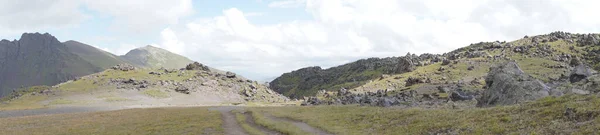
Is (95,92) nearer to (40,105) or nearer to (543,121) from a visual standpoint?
(40,105)

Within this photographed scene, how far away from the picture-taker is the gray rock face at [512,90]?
184 feet

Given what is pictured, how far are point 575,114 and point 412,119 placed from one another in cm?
1945

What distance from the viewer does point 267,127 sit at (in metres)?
60.1

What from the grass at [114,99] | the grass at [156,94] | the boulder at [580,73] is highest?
the grass at [156,94]

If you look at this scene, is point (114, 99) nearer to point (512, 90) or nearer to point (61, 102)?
point (61, 102)

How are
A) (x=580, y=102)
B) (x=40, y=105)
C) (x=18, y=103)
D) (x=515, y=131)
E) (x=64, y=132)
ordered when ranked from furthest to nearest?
(x=18, y=103) < (x=40, y=105) < (x=64, y=132) < (x=580, y=102) < (x=515, y=131)

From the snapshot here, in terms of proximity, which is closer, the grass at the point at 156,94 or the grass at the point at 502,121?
the grass at the point at 502,121

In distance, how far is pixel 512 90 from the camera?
196ft

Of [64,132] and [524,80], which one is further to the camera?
[64,132]

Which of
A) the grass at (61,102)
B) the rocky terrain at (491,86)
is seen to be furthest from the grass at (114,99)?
the rocky terrain at (491,86)

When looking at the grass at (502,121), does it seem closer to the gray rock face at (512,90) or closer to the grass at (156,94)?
the gray rock face at (512,90)

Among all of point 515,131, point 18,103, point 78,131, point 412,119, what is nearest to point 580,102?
A: point 515,131

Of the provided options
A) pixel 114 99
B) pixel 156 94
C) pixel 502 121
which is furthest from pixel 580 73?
pixel 114 99

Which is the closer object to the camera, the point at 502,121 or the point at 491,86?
the point at 502,121
